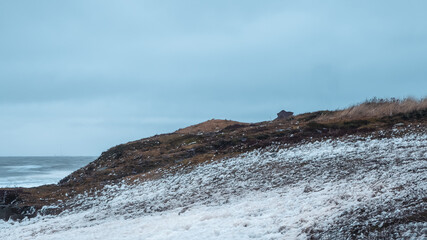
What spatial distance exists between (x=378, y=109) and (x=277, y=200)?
74.9 feet

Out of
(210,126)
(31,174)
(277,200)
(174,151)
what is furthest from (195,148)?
(31,174)

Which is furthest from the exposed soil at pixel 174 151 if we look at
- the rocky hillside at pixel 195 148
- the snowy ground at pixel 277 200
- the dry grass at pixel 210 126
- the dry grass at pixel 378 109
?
the dry grass at pixel 210 126

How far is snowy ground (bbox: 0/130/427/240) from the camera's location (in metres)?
9.93

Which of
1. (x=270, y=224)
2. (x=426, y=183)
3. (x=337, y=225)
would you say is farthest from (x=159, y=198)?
(x=426, y=183)

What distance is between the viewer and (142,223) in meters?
14.9

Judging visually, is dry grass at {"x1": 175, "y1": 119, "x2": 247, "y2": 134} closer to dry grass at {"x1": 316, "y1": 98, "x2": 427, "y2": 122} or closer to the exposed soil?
the exposed soil

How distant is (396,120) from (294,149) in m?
11.3

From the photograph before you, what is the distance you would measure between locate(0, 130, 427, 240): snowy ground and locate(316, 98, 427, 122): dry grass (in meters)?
10.5

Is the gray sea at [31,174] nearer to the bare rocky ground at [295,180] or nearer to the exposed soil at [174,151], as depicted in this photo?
the exposed soil at [174,151]

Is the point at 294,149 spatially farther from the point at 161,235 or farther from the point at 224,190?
the point at 161,235

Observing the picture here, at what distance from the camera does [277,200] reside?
45.8ft

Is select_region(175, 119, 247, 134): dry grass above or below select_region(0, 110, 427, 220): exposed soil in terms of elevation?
above

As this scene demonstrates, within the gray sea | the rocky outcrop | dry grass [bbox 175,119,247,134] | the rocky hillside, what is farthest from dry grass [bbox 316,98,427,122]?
the gray sea

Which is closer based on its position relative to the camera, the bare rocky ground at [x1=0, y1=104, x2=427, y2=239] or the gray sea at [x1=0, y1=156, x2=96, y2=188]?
the bare rocky ground at [x1=0, y1=104, x2=427, y2=239]
